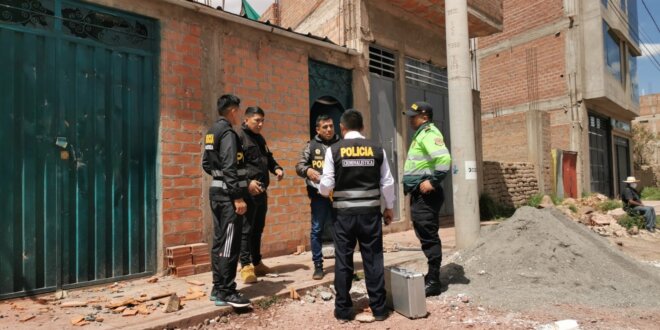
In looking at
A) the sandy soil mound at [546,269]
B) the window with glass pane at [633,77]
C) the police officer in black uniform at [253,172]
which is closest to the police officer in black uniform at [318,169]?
the police officer in black uniform at [253,172]

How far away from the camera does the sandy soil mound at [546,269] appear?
4196 millimetres

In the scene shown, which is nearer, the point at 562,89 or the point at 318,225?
the point at 318,225

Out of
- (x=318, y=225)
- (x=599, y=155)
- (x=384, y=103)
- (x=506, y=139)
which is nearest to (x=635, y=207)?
(x=384, y=103)

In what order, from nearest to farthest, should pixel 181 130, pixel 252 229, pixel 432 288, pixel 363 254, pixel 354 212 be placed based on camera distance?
pixel 354 212
pixel 363 254
pixel 432 288
pixel 252 229
pixel 181 130

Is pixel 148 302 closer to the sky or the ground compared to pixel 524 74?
closer to the ground

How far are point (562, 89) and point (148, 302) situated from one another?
65.2 ft

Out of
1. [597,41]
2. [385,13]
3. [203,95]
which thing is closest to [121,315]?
[203,95]

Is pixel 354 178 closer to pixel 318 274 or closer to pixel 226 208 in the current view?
pixel 226 208

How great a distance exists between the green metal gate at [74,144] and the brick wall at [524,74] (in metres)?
18.9

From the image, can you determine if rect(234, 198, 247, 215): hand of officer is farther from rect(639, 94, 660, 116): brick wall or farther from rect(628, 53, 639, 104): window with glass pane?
rect(639, 94, 660, 116): brick wall

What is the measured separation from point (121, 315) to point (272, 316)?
1.28 m

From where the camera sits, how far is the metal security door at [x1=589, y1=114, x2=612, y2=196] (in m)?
19.8

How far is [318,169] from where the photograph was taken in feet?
15.7

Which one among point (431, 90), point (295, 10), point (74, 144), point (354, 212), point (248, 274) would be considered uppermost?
point (295, 10)
